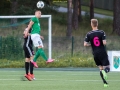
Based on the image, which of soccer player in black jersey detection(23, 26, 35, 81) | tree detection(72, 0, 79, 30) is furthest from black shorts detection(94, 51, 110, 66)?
Answer: tree detection(72, 0, 79, 30)

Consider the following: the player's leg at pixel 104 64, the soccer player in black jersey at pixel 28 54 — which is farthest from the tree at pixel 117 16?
the player's leg at pixel 104 64

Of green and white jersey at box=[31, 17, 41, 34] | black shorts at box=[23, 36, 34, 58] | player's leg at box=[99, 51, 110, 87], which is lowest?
player's leg at box=[99, 51, 110, 87]

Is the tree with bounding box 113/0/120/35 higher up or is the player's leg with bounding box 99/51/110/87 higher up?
the tree with bounding box 113/0/120/35

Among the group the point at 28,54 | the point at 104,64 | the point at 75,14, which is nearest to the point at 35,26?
the point at 28,54

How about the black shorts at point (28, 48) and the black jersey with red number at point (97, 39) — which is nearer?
the black jersey with red number at point (97, 39)

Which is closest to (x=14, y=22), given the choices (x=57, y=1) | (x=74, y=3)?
(x=74, y=3)

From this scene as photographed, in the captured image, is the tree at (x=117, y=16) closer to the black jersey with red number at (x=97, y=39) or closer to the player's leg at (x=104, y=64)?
the player's leg at (x=104, y=64)

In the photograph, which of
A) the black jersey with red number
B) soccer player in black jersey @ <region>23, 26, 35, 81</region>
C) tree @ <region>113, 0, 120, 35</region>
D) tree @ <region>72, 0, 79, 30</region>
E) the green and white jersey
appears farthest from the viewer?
tree @ <region>72, 0, 79, 30</region>

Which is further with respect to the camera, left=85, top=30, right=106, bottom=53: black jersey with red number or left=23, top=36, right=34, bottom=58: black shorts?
left=23, top=36, right=34, bottom=58: black shorts

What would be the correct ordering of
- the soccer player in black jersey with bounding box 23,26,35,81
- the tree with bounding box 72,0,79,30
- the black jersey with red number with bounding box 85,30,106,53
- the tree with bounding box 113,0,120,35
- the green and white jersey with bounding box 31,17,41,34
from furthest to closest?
the tree with bounding box 72,0,79,30
the tree with bounding box 113,0,120,35
the green and white jersey with bounding box 31,17,41,34
the soccer player in black jersey with bounding box 23,26,35,81
the black jersey with red number with bounding box 85,30,106,53

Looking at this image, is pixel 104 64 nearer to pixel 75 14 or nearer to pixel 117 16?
pixel 117 16

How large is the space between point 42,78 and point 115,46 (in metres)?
11.6

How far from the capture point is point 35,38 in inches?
735

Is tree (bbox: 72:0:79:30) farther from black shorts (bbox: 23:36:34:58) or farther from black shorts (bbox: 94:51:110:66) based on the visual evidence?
black shorts (bbox: 94:51:110:66)
